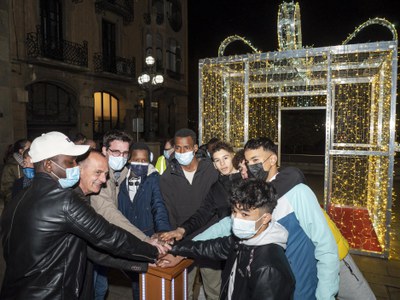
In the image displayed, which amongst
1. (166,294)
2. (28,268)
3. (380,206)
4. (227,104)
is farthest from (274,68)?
(28,268)

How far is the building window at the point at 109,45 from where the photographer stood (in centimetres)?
1780

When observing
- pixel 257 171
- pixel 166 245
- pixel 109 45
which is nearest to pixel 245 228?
pixel 257 171

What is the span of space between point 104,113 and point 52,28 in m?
5.35

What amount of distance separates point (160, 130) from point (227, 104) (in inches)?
650

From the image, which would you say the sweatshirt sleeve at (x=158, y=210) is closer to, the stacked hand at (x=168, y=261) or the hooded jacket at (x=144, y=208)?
the hooded jacket at (x=144, y=208)

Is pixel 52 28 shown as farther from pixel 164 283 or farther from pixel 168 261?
pixel 164 283

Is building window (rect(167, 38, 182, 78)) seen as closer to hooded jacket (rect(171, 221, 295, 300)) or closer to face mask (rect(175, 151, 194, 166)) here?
face mask (rect(175, 151, 194, 166))

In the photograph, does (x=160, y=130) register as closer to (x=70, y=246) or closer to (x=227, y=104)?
(x=227, y=104)

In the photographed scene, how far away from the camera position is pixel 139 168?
11.4 feet

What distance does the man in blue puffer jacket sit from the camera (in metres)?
3.36

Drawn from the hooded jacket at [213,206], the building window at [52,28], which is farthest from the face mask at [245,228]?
the building window at [52,28]

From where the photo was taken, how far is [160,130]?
23031 mm

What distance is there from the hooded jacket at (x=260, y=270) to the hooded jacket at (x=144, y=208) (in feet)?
4.80

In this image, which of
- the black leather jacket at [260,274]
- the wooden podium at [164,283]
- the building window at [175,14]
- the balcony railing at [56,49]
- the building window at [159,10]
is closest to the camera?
the black leather jacket at [260,274]
